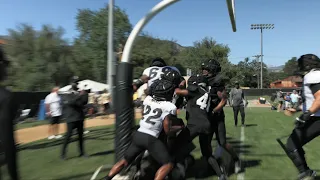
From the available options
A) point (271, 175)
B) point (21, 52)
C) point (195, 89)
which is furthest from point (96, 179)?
point (21, 52)

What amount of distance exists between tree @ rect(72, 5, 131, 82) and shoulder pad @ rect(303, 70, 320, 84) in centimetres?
3860

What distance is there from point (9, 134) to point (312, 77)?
4.16 m

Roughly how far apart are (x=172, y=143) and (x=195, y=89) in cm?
104

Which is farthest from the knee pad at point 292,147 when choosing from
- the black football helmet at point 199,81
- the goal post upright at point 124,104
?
the goal post upright at point 124,104

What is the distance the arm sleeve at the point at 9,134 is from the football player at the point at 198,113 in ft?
9.50

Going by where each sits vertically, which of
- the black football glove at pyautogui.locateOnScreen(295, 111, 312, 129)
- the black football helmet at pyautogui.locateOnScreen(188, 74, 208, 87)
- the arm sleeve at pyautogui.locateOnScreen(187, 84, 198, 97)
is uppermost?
the black football helmet at pyautogui.locateOnScreen(188, 74, 208, 87)

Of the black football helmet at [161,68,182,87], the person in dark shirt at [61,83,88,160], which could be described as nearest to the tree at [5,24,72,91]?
the person in dark shirt at [61,83,88,160]

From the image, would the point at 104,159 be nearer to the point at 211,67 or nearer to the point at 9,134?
the point at 211,67

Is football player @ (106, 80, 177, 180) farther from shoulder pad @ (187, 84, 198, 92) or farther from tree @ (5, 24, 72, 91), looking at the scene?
tree @ (5, 24, 72, 91)

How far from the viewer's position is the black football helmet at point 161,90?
4566 mm

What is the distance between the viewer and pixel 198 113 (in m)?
5.46

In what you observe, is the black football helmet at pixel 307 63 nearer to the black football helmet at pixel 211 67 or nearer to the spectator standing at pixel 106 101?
the black football helmet at pixel 211 67

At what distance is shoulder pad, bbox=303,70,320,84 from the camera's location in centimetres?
474

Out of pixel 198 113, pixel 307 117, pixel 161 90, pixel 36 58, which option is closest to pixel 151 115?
pixel 161 90
